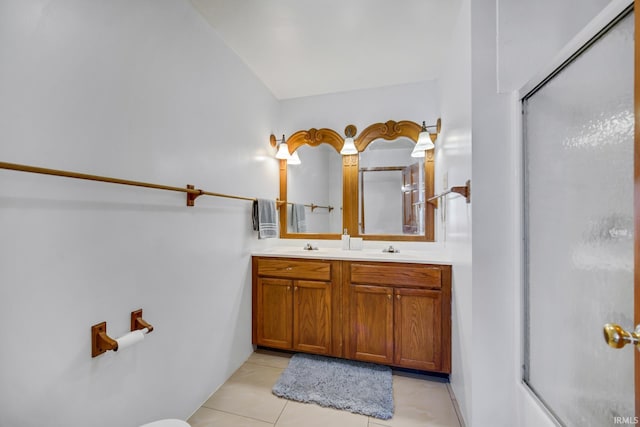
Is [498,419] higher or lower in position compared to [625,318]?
lower

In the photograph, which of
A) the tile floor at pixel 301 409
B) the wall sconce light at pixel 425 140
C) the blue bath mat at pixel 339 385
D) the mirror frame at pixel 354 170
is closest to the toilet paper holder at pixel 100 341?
the tile floor at pixel 301 409

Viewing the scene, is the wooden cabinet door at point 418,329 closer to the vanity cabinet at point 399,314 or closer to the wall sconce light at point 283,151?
the vanity cabinet at point 399,314

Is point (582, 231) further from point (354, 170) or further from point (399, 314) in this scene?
point (354, 170)

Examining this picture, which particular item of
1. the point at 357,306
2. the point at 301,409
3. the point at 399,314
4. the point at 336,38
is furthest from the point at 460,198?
the point at 301,409

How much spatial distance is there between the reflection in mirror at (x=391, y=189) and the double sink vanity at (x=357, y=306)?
313mm

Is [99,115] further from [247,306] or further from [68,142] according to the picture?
[247,306]

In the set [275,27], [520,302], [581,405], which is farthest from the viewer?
[275,27]

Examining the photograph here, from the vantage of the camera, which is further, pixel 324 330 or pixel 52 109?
pixel 324 330

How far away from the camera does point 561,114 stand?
976 mm

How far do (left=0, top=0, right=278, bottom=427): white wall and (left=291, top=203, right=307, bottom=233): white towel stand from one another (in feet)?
3.06

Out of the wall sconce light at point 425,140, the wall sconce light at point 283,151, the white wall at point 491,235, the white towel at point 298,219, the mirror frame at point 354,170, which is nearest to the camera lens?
the white wall at point 491,235

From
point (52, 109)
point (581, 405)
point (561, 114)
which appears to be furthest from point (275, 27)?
point (581, 405)

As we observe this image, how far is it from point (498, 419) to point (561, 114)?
138 cm

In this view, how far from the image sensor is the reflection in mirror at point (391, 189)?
238 centimetres
